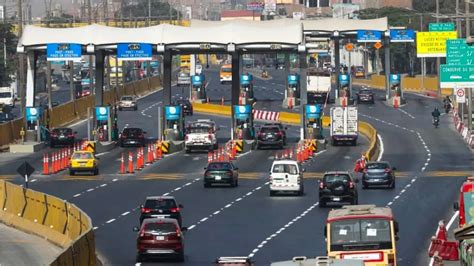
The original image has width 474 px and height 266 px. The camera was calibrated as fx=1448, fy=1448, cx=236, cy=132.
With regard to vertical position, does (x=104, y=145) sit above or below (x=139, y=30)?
below

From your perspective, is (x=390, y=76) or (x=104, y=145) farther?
(x=390, y=76)

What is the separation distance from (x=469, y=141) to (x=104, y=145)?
22.6 m

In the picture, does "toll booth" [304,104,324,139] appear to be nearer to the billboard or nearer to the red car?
the billboard

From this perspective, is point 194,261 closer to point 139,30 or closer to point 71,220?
point 71,220

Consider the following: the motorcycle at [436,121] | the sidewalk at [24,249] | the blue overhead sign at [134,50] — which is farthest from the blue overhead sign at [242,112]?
the sidewalk at [24,249]

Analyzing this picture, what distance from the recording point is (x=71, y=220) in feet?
147

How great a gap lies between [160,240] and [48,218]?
36.8ft

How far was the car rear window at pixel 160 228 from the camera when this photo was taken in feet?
130

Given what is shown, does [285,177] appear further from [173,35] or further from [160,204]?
[173,35]

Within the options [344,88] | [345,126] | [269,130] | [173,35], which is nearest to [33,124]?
[173,35]

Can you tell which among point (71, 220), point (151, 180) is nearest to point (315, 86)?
point (151, 180)

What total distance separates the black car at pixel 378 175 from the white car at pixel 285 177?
3884mm

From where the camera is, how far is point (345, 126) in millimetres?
91312

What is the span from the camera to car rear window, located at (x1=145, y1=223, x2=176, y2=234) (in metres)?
39.7
